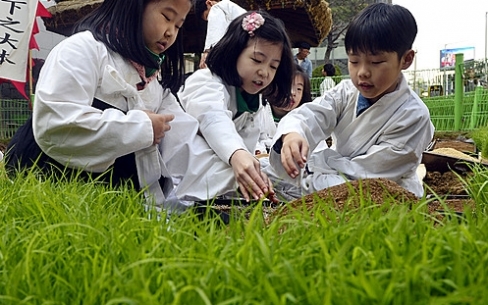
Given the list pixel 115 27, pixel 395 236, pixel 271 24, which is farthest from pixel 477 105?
pixel 395 236

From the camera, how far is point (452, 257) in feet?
2.44

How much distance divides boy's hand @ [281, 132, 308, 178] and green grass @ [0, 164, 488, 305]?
0.68 m

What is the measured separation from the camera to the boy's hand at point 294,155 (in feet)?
5.69

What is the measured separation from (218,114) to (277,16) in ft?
7.53

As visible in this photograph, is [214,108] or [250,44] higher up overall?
[250,44]

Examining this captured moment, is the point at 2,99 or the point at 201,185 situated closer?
the point at 201,185

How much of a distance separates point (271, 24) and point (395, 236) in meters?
1.55

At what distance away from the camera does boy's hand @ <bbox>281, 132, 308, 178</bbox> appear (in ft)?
5.69

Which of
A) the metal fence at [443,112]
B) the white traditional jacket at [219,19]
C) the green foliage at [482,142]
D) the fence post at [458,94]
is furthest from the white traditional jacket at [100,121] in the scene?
the fence post at [458,94]

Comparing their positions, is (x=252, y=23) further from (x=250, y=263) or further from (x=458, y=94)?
(x=458, y=94)

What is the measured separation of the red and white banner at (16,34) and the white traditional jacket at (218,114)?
3.04m

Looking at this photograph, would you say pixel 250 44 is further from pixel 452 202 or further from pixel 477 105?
pixel 477 105

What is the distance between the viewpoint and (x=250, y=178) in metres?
1.68

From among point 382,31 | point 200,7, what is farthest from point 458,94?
point 382,31
